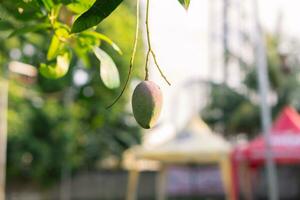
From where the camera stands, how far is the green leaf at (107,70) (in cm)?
91

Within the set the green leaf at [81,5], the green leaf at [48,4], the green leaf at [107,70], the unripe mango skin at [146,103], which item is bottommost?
the unripe mango skin at [146,103]

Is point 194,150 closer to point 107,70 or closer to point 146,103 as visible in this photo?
point 107,70

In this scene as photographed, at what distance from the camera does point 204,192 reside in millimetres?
12719

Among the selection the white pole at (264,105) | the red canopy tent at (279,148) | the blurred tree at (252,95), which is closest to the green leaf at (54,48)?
the white pole at (264,105)

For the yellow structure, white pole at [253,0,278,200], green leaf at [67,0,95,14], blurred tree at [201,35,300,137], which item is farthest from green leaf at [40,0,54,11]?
blurred tree at [201,35,300,137]

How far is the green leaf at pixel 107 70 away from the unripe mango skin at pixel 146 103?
0.24 meters

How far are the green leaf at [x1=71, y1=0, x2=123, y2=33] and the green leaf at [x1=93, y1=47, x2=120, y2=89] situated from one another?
0.23m

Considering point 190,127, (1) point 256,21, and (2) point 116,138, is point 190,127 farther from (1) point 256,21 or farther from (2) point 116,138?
(2) point 116,138

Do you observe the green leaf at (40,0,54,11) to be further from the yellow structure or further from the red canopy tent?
the yellow structure

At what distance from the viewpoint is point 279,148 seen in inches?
251

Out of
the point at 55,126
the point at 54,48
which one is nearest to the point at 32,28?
the point at 54,48

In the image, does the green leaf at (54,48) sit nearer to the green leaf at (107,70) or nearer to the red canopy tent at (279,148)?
the green leaf at (107,70)

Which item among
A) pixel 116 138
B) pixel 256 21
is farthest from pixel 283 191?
pixel 256 21

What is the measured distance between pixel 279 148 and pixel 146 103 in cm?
592
